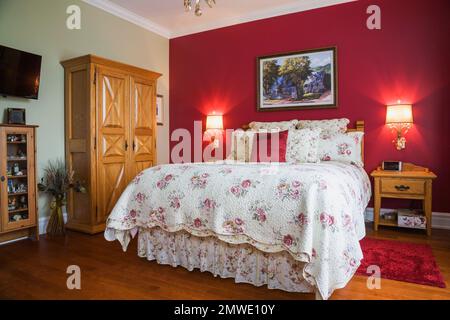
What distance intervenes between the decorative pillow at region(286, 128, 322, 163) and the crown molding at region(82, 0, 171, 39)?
2.85 meters

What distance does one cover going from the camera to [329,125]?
12.2 ft

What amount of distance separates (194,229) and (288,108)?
8.49 feet

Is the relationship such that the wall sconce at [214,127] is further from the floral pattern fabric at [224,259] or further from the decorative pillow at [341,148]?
the floral pattern fabric at [224,259]

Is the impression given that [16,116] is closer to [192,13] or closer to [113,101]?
[113,101]

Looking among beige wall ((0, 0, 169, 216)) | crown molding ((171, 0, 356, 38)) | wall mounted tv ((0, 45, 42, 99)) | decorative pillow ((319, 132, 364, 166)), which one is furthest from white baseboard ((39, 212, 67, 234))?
crown molding ((171, 0, 356, 38))

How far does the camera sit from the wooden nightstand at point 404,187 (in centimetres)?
310

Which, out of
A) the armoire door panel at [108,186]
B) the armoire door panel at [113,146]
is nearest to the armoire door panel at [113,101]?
the armoire door panel at [113,146]

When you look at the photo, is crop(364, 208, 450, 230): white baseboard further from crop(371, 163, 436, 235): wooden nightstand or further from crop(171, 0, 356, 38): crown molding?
crop(171, 0, 356, 38): crown molding

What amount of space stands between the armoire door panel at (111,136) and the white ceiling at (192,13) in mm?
1122

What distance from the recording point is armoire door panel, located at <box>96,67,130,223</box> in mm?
3375

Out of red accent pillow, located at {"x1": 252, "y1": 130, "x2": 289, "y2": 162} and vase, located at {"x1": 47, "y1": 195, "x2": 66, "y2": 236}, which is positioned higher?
red accent pillow, located at {"x1": 252, "y1": 130, "x2": 289, "y2": 162}

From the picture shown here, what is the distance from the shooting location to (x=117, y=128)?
358 centimetres

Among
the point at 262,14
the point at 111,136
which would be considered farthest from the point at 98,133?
the point at 262,14
